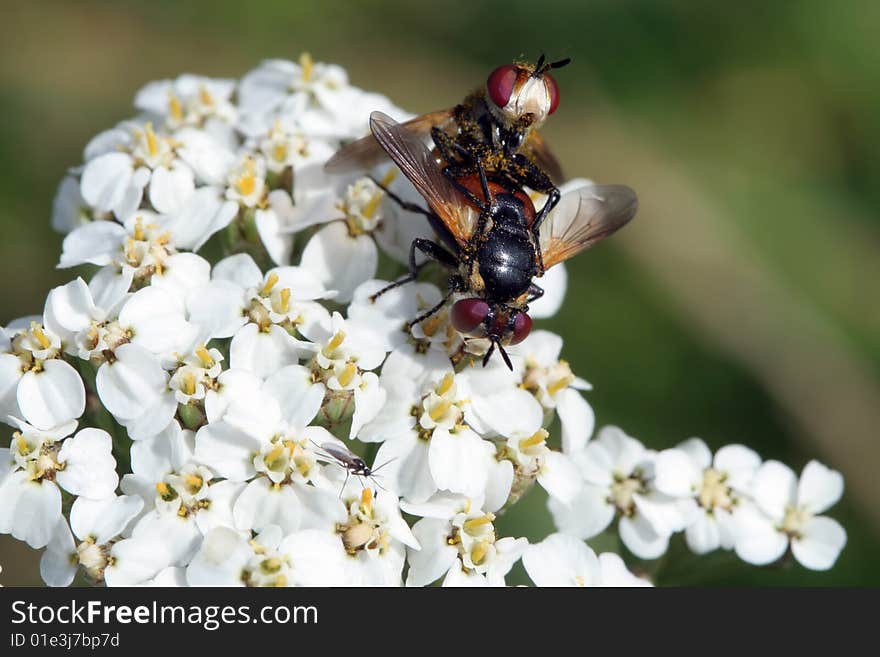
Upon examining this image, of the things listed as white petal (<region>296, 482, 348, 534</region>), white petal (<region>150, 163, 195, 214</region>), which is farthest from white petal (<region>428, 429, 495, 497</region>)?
white petal (<region>150, 163, 195, 214</region>)

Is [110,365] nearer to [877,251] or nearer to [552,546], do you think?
[552,546]

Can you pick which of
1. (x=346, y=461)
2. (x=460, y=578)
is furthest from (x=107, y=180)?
(x=460, y=578)

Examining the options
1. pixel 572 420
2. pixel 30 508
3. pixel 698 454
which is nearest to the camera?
pixel 30 508

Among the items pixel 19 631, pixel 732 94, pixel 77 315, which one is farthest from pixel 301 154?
pixel 732 94

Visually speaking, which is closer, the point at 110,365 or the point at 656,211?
the point at 110,365

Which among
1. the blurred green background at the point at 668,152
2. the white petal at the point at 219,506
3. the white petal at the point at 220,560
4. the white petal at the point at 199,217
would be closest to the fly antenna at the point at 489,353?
the white petal at the point at 219,506

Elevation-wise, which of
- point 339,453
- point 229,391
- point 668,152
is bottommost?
point 339,453

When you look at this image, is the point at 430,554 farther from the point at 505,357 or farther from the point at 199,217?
the point at 199,217
